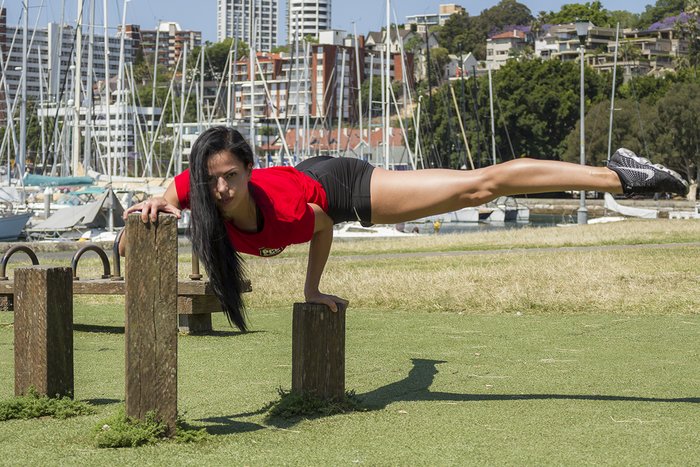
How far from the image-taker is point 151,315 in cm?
561

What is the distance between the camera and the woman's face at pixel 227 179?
19.6ft

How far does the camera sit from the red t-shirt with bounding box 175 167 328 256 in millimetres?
6469

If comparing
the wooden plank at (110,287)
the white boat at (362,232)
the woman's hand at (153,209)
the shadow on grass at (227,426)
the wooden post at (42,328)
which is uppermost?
the woman's hand at (153,209)

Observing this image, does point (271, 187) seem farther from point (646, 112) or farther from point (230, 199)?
point (646, 112)

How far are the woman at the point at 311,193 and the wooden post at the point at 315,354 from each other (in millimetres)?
126

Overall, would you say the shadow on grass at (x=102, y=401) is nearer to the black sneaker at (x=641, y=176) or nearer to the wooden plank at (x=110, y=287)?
the wooden plank at (x=110, y=287)

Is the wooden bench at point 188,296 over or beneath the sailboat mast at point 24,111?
beneath

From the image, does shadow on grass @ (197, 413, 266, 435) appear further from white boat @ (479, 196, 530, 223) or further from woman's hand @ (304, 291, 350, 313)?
white boat @ (479, 196, 530, 223)

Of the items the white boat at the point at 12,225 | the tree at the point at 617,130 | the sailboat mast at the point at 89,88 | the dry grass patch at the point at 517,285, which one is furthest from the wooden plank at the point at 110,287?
the tree at the point at 617,130

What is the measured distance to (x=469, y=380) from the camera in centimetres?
805

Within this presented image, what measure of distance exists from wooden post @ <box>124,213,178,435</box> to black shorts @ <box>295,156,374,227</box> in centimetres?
180

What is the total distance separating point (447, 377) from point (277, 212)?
2.40 metres

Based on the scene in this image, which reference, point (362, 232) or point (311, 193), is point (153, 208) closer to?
point (311, 193)

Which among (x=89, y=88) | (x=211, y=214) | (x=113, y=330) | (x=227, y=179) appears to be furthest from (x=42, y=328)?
(x=89, y=88)
